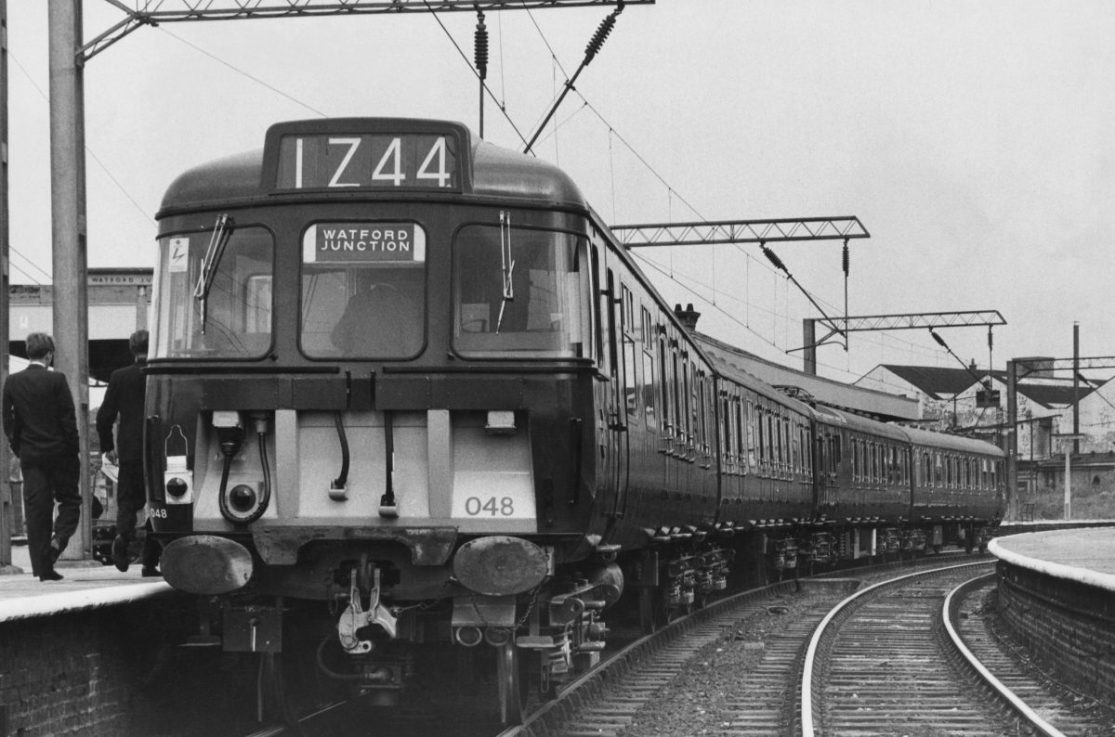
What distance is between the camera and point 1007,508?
2164 inches

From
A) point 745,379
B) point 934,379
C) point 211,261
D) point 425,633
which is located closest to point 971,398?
point 934,379

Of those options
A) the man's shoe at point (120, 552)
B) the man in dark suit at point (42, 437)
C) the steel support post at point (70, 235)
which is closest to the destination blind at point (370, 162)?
the man in dark suit at point (42, 437)

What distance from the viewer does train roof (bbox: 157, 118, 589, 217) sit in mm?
9227

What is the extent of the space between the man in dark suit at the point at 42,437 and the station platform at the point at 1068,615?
7.09 meters

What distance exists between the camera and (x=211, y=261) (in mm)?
9195

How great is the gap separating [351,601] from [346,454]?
78 cm

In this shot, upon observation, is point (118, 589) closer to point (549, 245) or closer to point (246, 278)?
point (246, 278)

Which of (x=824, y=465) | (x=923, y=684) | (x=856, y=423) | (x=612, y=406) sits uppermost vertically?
(x=856, y=423)

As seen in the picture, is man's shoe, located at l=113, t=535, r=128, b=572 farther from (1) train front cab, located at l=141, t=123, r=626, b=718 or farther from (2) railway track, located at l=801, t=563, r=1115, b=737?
(2) railway track, located at l=801, t=563, r=1115, b=737

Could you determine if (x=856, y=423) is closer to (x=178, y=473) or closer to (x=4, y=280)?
(x=4, y=280)

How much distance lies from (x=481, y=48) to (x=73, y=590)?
7211 millimetres

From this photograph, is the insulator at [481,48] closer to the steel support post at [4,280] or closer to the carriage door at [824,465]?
the steel support post at [4,280]

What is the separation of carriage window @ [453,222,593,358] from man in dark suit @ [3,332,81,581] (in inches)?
134

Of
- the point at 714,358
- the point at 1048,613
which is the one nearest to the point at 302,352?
the point at 1048,613
